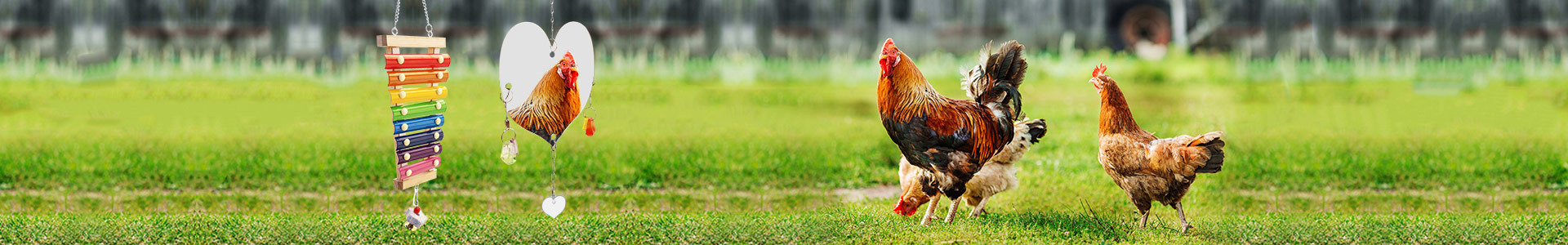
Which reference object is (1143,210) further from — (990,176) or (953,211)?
(953,211)

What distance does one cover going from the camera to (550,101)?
139 inches

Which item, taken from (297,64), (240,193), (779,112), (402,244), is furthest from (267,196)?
(779,112)

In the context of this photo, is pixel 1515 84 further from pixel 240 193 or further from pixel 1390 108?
pixel 240 193

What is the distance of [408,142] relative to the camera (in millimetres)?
3320

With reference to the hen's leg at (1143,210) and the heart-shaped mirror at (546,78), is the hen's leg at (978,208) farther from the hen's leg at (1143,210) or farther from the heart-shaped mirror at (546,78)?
the heart-shaped mirror at (546,78)

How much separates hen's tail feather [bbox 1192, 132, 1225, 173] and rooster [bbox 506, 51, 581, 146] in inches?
105

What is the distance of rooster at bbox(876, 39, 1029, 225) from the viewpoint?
3.55 m

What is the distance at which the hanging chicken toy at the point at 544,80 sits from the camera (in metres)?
3.39

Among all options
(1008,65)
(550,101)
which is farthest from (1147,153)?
(550,101)

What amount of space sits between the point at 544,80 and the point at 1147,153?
8.42ft

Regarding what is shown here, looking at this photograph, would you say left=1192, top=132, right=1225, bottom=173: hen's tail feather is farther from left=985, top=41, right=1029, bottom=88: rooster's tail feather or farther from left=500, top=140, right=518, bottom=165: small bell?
left=500, top=140, right=518, bottom=165: small bell

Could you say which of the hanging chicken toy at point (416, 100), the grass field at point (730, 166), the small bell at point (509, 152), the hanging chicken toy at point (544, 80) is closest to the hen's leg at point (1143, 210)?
the grass field at point (730, 166)

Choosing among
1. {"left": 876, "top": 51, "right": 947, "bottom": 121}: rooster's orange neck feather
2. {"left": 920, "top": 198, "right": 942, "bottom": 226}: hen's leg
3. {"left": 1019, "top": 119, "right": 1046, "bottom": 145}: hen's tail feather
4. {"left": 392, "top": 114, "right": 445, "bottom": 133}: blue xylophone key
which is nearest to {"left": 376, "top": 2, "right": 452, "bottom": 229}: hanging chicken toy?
{"left": 392, "top": 114, "right": 445, "bottom": 133}: blue xylophone key

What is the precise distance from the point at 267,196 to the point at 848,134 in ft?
12.9
